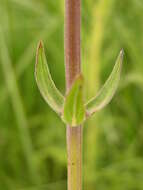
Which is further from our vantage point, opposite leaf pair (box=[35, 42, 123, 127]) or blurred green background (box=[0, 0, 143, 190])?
blurred green background (box=[0, 0, 143, 190])

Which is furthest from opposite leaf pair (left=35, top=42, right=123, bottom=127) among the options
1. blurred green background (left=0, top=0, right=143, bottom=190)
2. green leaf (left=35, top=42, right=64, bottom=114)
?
blurred green background (left=0, top=0, right=143, bottom=190)

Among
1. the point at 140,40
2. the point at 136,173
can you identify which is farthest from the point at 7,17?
the point at 136,173

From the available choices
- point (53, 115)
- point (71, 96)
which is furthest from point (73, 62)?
point (53, 115)

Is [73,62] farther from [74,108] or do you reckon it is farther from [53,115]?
[53,115]

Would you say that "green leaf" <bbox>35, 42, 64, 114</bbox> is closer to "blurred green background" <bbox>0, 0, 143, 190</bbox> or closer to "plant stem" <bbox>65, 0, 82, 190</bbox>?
"plant stem" <bbox>65, 0, 82, 190</bbox>

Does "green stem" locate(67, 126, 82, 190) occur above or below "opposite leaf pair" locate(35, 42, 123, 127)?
below
